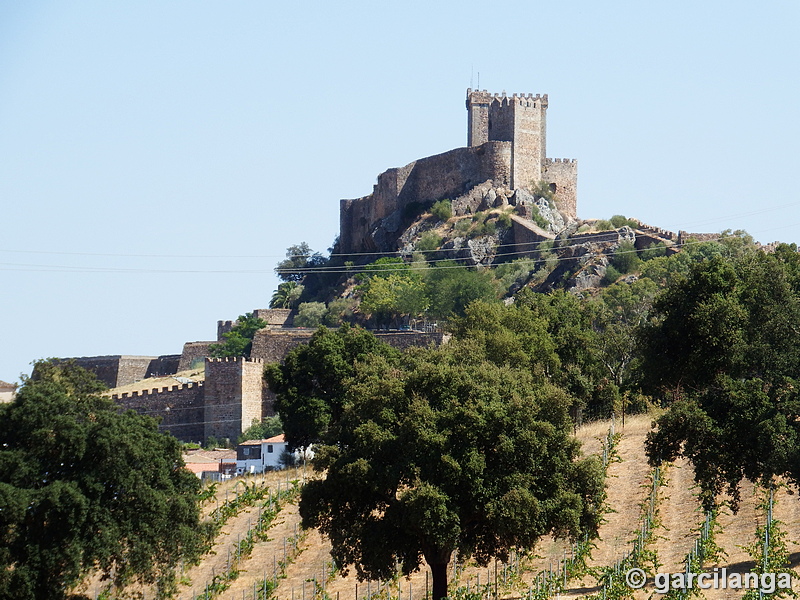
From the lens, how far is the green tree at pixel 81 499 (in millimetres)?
32594

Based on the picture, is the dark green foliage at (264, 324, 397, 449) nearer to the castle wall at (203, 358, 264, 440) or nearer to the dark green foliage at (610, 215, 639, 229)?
the castle wall at (203, 358, 264, 440)

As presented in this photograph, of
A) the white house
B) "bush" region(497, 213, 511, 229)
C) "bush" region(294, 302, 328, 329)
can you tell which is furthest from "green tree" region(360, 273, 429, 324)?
the white house

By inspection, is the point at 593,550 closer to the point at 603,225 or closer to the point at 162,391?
the point at 162,391

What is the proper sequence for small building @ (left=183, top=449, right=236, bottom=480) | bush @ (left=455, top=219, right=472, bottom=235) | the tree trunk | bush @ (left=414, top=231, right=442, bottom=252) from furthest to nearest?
bush @ (left=455, top=219, right=472, bottom=235) < bush @ (left=414, top=231, right=442, bottom=252) < small building @ (left=183, top=449, right=236, bottom=480) < the tree trunk

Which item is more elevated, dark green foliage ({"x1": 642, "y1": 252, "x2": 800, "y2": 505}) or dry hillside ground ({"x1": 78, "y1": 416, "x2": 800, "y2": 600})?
dark green foliage ({"x1": 642, "y1": 252, "x2": 800, "y2": 505})

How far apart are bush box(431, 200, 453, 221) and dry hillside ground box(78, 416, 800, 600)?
5633 centimetres

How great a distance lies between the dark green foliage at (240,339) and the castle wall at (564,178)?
22.3m

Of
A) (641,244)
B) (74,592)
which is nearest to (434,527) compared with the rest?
(74,592)

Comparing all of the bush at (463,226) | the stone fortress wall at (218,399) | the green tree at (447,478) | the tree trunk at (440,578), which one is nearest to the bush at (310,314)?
the bush at (463,226)

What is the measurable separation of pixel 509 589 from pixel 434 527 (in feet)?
14.3

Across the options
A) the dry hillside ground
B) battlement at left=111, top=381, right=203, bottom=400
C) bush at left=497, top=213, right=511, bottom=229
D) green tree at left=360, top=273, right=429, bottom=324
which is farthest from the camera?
bush at left=497, top=213, right=511, bottom=229

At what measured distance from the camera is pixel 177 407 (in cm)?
7738

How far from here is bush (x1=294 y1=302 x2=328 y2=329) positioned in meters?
96.8

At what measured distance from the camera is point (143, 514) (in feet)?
113
